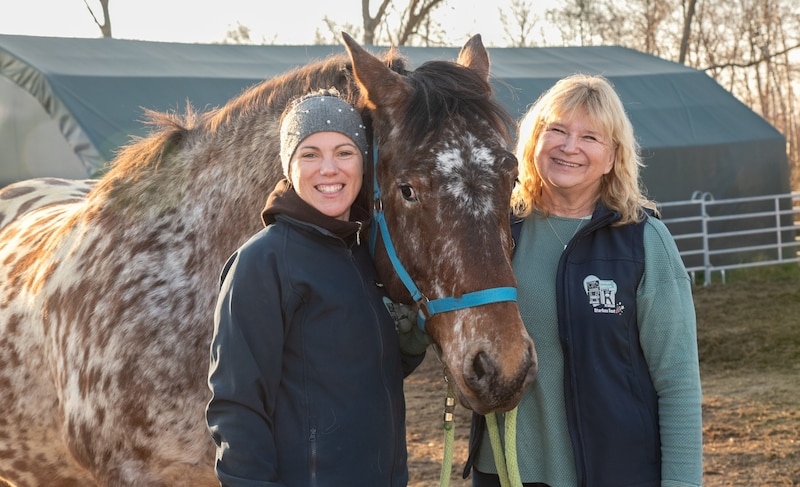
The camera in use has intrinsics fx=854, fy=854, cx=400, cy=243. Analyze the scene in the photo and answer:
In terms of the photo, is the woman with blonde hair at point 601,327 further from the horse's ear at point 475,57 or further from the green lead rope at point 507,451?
the horse's ear at point 475,57

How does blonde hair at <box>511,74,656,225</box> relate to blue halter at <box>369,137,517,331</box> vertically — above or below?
above

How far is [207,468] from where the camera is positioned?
259 cm

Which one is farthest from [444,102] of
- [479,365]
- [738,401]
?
[738,401]

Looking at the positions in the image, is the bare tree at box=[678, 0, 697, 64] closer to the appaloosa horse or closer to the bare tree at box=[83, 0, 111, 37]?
the bare tree at box=[83, 0, 111, 37]

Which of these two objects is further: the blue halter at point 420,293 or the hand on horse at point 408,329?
the hand on horse at point 408,329

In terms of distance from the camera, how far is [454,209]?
213 centimetres

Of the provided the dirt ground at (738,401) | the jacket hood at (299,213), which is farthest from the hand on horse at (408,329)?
the dirt ground at (738,401)

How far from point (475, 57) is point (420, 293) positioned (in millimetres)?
847

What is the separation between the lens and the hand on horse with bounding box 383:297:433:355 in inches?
89.1

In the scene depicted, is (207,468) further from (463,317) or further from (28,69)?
(28,69)

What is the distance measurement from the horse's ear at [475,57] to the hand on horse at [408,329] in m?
0.77

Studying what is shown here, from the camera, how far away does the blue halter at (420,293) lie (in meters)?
2.07

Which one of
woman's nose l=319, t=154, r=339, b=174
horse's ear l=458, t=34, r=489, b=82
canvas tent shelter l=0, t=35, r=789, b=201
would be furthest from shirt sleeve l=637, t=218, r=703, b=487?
canvas tent shelter l=0, t=35, r=789, b=201

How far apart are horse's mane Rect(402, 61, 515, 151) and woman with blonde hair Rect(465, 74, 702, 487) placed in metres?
0.23
